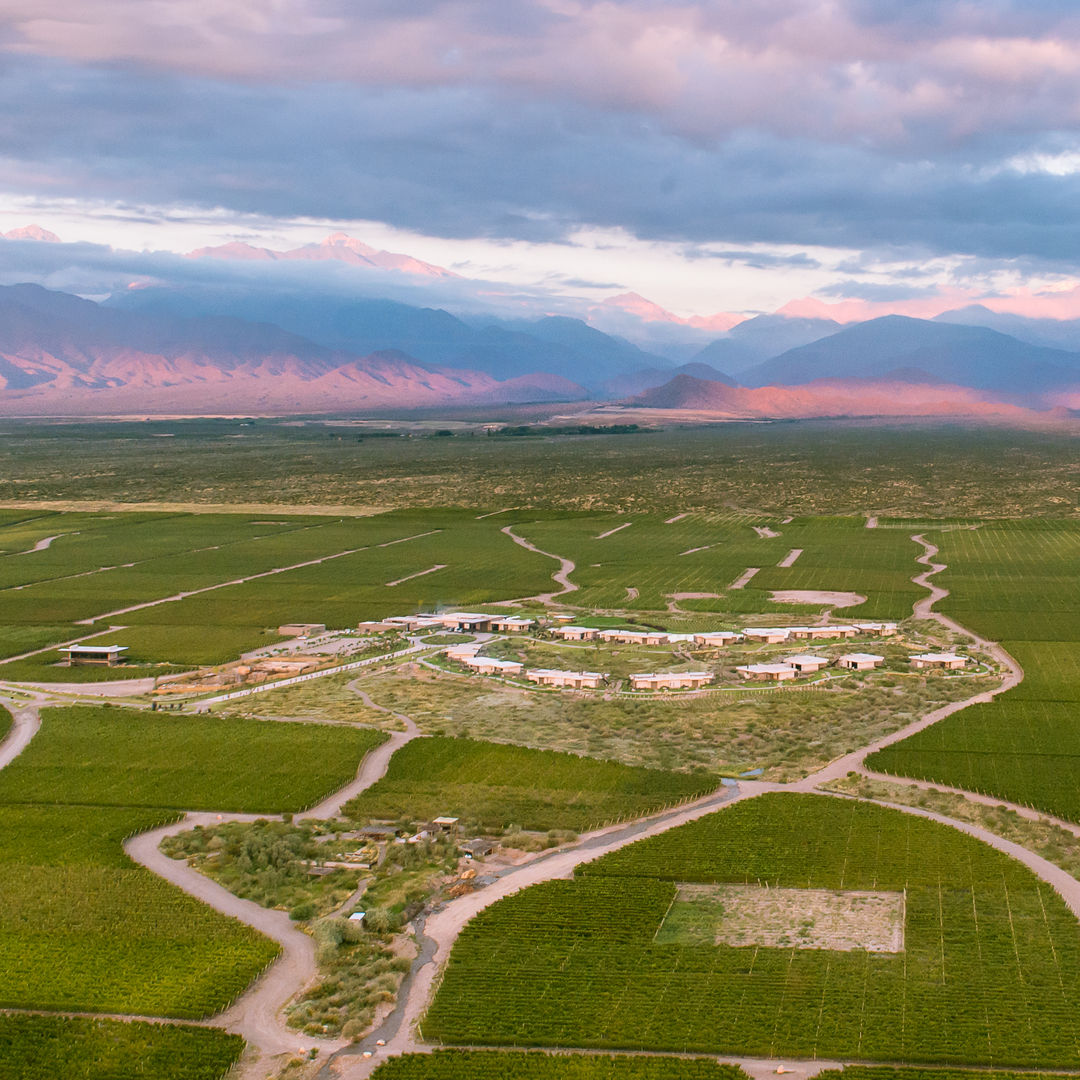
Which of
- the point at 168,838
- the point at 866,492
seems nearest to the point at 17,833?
the point at 168,838

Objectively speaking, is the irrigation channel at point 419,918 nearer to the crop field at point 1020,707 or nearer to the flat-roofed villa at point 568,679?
the crop field at point 1020,707

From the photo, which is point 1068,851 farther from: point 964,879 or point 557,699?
point 557,699

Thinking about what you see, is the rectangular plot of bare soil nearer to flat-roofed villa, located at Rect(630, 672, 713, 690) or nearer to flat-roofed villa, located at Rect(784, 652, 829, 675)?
flat-roofed villa, located at Rect(630, 672, 713, 690)

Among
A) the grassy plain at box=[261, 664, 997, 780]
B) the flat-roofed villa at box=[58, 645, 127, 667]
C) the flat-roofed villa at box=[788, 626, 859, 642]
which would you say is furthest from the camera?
the flat-roofed villa at box=[788, 626, 859, 642]

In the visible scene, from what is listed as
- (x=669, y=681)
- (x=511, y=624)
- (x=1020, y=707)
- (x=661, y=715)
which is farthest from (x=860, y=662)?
(x=511, y=624)

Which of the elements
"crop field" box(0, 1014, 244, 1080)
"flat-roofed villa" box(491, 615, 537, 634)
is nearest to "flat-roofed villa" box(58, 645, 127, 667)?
"flat-roofed villa" box(491, 615, 537, 634)

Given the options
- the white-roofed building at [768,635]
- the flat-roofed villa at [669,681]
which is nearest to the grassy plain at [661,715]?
the flat-roofed villa at [669,681]
